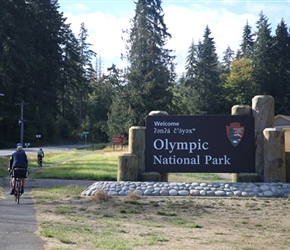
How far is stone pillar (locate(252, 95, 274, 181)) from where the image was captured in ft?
56.9

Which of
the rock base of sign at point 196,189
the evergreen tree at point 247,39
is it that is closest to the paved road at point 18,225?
the rock base of sign at point 196,189

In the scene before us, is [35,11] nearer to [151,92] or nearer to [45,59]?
[45,59]

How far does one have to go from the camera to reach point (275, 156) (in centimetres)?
1688

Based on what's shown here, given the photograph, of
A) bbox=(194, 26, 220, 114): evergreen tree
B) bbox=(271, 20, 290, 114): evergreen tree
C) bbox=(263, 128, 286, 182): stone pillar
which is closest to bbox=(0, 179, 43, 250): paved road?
bbox=(263, 128, 286, 182): stone pillar

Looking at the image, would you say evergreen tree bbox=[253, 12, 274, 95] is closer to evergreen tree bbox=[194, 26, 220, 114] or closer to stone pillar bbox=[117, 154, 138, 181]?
evergreen tree bbox=[194, 26, 220, 114]

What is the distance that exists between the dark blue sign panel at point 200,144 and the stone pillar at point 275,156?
26.2 inches

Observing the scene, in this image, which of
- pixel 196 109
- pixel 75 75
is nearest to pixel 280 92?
pixel 196 109

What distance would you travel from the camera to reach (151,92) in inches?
2216

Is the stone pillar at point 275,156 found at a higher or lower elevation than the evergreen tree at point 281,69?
lower

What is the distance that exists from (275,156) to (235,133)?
64.8 inches

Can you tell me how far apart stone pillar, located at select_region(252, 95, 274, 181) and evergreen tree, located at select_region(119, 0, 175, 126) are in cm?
3812

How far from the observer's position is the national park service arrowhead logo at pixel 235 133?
57.7 feet

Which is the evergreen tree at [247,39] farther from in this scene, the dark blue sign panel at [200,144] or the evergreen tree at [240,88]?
the dark blue sign panel at [200,144]

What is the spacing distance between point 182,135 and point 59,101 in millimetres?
72555
